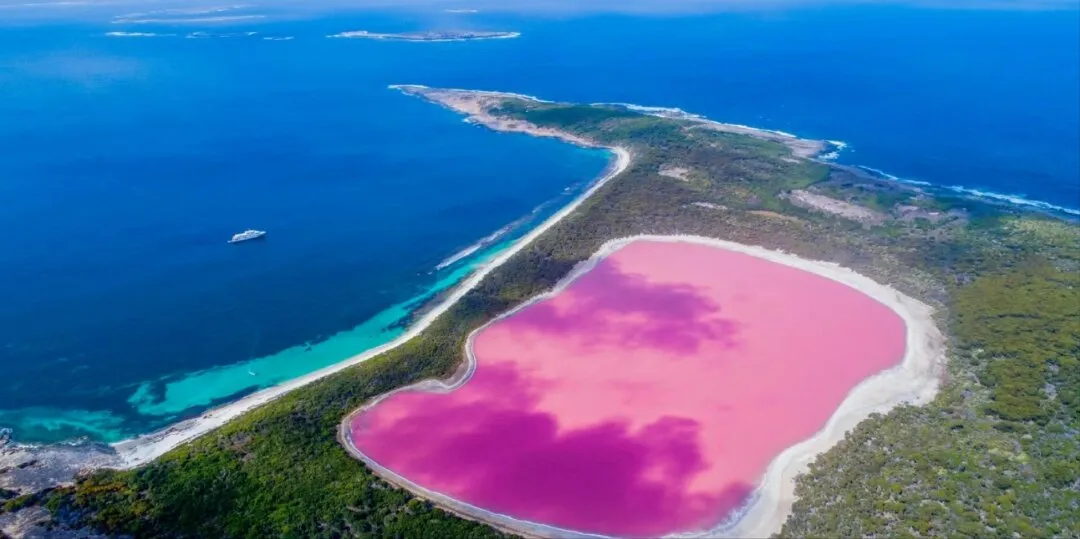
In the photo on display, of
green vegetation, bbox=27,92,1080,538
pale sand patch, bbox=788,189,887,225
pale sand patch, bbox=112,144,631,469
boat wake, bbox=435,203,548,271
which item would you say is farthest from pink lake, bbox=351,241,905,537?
pale sand patch, bbox=788,189,887,225

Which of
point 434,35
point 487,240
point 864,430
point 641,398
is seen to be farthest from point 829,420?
point 434,35

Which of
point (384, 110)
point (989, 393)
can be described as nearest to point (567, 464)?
point (989, 393)

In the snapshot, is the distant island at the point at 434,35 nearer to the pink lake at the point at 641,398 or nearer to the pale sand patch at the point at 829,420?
the pale sand patch at the point at 829,420

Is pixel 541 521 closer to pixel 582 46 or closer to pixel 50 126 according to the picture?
pixel 50 126

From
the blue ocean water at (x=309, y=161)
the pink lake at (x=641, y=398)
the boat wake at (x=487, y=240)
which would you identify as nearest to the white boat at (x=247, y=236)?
the blue ocean water at (x=309, y=161)

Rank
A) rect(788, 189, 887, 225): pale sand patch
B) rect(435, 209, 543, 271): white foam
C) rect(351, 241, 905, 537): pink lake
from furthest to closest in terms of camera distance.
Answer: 1. rect(788, 189, 887, 225): pale sand patch
2. rect(435, 209, 543, 271): white foam
3. rect(351, 241, 905, 537): pink lake

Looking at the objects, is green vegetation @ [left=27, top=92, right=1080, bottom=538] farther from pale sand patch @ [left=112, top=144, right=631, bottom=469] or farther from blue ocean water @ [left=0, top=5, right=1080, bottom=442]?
blue ocean water @ [left=0, top=5, right=1080, bottom=442]
